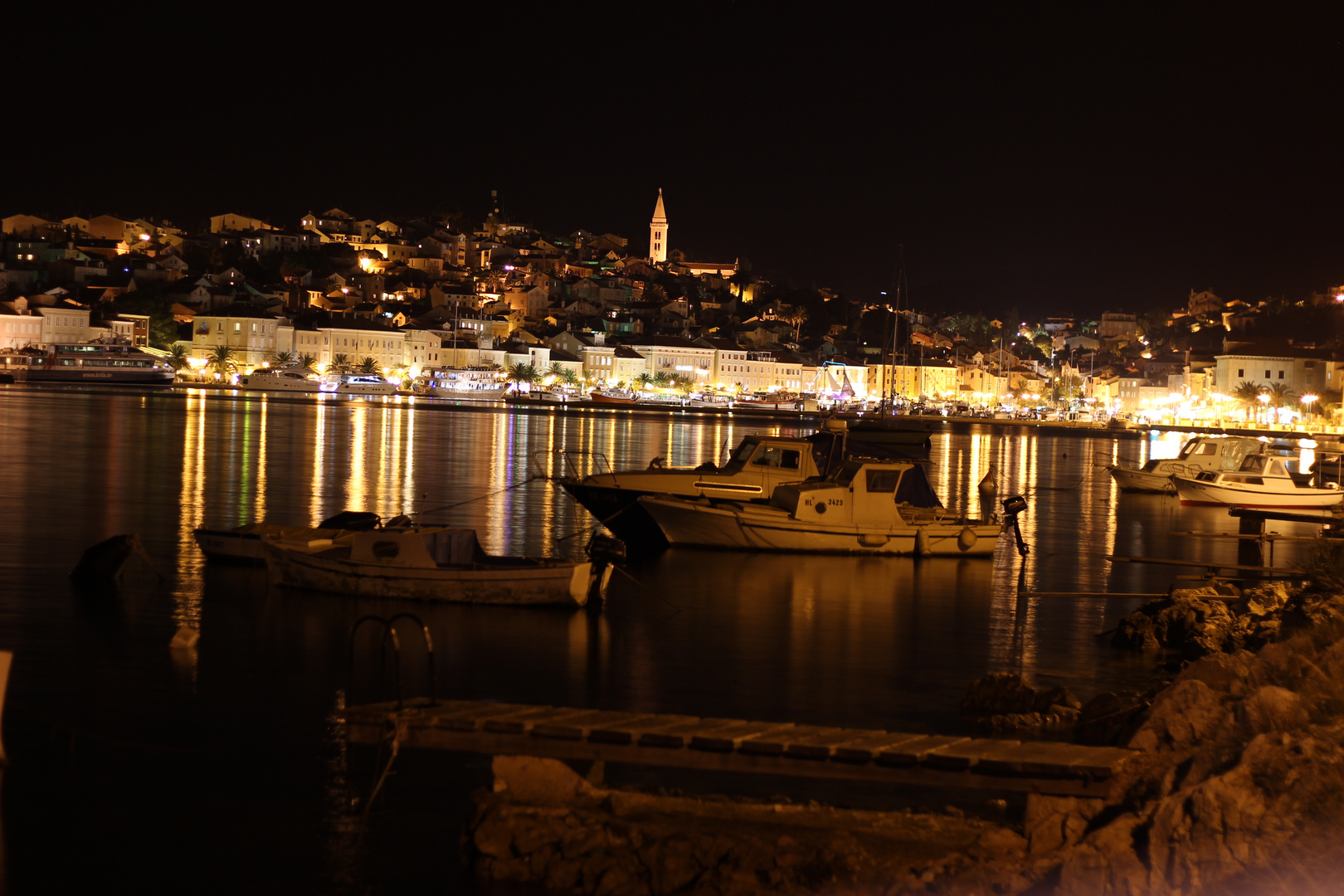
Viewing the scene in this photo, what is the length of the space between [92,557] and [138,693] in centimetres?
540

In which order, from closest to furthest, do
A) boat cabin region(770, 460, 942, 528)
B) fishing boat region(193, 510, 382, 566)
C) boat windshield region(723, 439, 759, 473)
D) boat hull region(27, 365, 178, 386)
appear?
fishing boat region(193, 510, 382, 566) < boat cabin region(770, 460, 942, 528) < boat windshield region(723, 439, 759, 473) < boat hull region(27, 365, 178, 386)

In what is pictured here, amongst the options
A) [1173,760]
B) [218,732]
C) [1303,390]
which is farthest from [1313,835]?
[1303,390]

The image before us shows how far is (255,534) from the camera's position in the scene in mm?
15344

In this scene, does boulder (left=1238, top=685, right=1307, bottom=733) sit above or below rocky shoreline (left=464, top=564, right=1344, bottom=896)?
above

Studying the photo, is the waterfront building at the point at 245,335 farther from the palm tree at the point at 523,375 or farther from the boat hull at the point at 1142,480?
the boat hull at the point at 1142,480

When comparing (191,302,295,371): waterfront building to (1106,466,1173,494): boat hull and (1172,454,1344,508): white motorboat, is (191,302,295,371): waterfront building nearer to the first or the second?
(1106,466,1173,494): boat hull

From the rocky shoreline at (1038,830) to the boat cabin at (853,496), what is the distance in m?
10.2

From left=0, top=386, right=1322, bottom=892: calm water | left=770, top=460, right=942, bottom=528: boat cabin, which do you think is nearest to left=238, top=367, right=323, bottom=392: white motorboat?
left=0, top=386, right=1322, bottom=892: calm water

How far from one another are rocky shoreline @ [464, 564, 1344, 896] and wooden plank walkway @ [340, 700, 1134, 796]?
123 millimetres

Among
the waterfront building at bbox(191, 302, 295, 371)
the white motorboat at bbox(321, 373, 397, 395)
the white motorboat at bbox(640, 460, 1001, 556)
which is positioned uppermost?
the waterfront building at bbox(191, 302, 295, 371)

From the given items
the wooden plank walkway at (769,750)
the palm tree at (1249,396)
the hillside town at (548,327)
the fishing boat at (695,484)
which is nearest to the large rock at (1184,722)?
the wooden plank walkway at (769,750)

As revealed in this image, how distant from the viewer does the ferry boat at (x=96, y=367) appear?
347 feet

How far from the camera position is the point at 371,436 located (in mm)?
46719

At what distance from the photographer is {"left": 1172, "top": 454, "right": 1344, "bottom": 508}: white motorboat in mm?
27078
